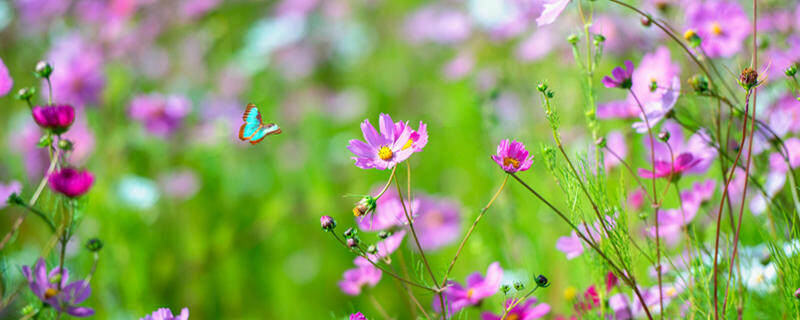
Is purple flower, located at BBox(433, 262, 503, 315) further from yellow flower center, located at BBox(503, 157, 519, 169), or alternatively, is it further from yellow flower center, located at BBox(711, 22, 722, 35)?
yellow flower center, located at BBox(711, 22, 722, 35)

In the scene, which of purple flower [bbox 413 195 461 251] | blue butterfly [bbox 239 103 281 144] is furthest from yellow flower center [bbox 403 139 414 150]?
purple flower [bbox 413 195 461 251]

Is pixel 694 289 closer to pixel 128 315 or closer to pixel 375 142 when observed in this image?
pixel 375 142

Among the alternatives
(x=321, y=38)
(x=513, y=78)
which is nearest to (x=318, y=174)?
(x=513, y=78)

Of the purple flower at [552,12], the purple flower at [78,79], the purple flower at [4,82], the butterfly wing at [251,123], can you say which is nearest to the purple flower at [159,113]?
the purple flower at [78,79]

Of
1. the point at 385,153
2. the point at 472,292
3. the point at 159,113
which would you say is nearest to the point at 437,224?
the point at 159,113

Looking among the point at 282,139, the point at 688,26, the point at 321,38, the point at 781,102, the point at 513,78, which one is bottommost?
the point at 781,102

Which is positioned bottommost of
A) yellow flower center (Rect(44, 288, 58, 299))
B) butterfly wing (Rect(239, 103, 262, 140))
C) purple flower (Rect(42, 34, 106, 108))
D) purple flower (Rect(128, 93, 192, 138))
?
yellow flower center (Rect(44, 288, 58, 299))

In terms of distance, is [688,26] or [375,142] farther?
[688,26]
